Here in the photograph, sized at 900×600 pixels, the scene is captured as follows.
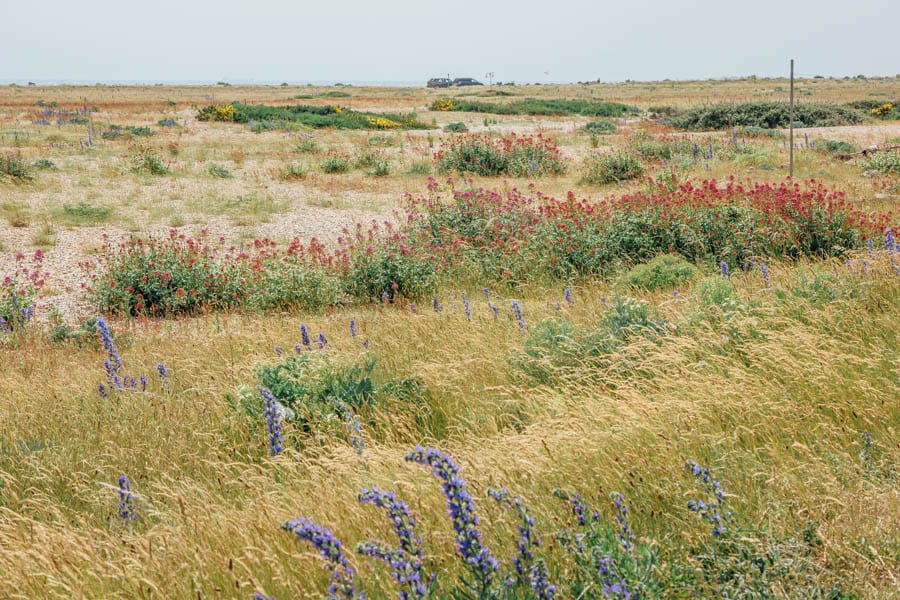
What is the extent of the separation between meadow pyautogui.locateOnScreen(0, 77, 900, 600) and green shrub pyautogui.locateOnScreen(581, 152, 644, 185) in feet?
18.8

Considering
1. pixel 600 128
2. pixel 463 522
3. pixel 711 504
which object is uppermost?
pixel 600 128

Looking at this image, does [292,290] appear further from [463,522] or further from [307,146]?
[307,146]

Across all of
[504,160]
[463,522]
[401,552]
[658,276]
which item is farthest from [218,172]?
[463,522]

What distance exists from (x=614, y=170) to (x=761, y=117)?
635 inches

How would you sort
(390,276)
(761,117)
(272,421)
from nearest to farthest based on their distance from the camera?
(272,421) < (390,276) < (761,117)

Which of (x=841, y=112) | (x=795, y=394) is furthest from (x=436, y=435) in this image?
(x=841, y=112)

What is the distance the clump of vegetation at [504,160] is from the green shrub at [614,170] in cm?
177

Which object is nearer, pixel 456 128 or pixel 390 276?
pixel 390 276

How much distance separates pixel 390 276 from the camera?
28.2 feet

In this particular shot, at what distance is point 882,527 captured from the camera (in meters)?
2.38

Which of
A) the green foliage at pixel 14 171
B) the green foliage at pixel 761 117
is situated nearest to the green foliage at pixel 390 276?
the green foliage at pixel 14 171

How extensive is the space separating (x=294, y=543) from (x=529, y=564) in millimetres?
996

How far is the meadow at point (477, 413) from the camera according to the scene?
2.36 meters

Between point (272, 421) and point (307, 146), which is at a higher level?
point (307, 146)
